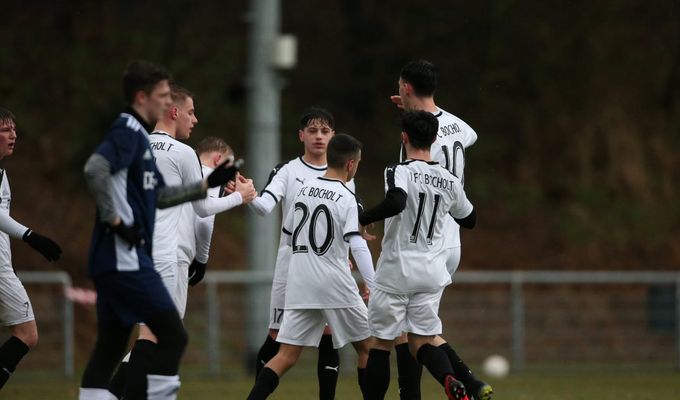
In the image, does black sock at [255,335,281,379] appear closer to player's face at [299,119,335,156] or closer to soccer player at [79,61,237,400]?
player's face at [299,119,335,156]

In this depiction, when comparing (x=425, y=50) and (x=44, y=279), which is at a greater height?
(x=425, y=50)

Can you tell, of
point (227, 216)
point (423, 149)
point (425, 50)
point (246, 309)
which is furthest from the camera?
point (425, 50)

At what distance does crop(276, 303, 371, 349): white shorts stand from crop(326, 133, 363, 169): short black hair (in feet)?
3.37

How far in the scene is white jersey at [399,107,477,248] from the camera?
351 inches

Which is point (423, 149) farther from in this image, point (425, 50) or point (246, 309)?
point (425, 50)

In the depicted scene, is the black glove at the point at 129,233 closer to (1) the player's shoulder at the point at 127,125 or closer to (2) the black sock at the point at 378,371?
(1) the player's shoulder at the point at 127,125

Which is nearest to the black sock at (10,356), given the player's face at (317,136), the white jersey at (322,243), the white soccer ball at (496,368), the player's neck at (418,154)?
the white jersey at (322,243)

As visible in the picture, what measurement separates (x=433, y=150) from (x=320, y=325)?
1.47 metres

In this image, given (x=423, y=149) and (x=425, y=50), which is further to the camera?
(x=425, y=50)

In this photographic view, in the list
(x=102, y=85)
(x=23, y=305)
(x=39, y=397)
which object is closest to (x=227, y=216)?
(x=102, y=85)

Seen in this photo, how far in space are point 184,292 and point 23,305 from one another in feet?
4.34

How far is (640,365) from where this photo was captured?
1872cm

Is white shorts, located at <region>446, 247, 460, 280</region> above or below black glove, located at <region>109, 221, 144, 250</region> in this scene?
below

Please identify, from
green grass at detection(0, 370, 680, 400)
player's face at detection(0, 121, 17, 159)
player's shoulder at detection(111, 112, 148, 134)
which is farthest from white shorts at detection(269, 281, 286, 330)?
player's shoulder at detection(111, 112, 148, 134)
